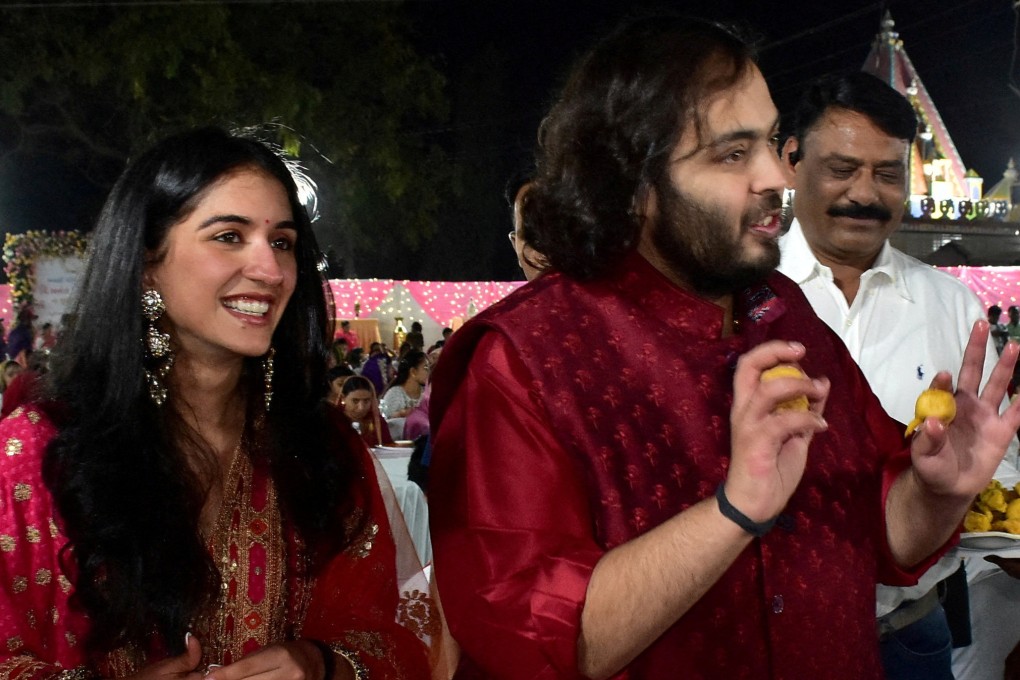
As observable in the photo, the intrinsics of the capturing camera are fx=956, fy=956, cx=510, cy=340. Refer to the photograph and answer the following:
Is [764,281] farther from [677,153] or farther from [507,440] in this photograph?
[507,440]

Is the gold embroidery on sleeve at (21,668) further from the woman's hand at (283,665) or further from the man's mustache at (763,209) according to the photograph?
the man's mustache at (763,209)

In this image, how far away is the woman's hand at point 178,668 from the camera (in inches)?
68.9

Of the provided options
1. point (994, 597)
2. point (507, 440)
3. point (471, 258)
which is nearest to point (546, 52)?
point (471, 258)

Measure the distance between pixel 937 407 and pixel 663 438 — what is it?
1.64 ft

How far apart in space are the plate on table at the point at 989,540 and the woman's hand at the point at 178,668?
191 centimetres

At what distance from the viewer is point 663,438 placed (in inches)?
63.4

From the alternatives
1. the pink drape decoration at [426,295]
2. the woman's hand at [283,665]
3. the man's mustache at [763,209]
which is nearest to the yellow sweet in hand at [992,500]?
the man's mustache at [763,209]

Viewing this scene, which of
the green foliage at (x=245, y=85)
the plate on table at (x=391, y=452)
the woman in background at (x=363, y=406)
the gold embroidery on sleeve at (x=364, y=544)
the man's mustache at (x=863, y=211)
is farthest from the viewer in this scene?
the green foliage at (x=245, y=85)

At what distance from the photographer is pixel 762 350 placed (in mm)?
1345

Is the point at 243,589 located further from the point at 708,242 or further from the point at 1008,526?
the point at 1008,526

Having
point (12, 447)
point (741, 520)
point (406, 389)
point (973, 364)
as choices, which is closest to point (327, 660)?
point (12, 447)

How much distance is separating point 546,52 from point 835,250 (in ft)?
102

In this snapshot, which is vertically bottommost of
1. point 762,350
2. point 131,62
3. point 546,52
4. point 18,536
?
point 18,536

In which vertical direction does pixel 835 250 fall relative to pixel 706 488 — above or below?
above
